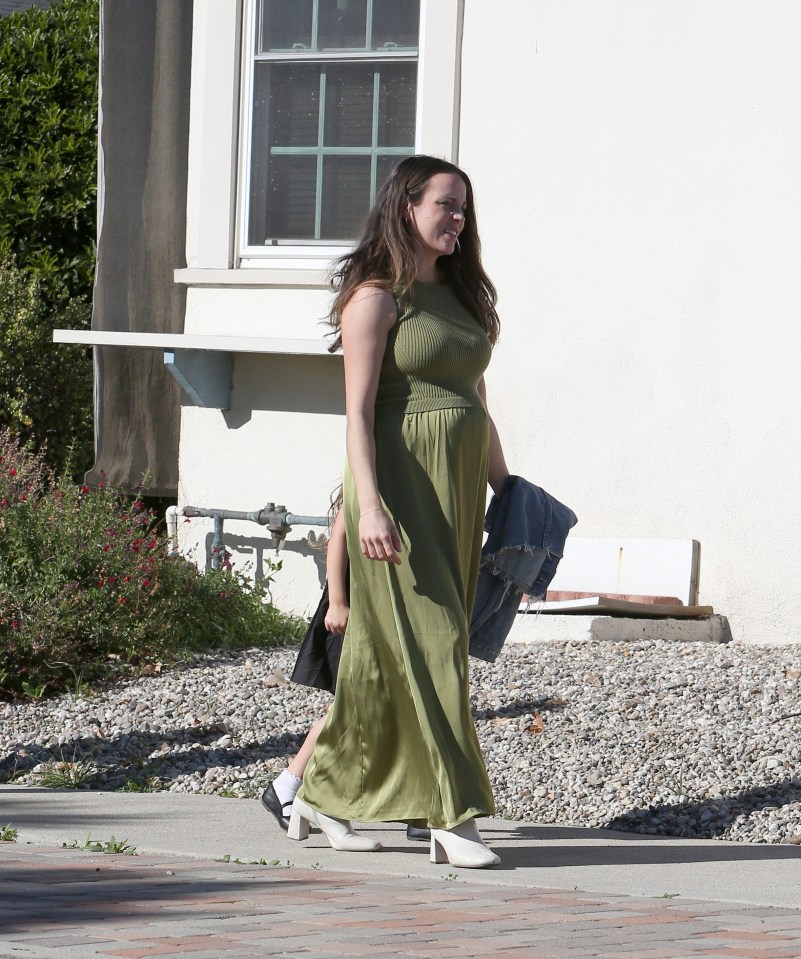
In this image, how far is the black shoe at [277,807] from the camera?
476cm

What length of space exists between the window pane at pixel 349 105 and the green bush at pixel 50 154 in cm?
291

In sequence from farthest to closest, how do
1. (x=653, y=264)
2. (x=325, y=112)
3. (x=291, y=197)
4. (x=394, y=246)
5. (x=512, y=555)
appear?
(x=291, y=197) → (x=325, y=112) → (x=653, y=264) → (x=512, y=555) → (x=394, y=246)

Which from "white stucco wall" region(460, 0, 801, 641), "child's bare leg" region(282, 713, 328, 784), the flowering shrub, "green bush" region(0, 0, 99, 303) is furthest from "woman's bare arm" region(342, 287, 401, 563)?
"green bush" region(0, 0, 99, 303)

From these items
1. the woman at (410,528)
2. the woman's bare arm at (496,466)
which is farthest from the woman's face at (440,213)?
the woman's bare arm at (496,466)

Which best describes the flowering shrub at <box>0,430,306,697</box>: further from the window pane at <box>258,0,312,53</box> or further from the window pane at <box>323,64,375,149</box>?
the window pane at <box>258,0,312,53</box>

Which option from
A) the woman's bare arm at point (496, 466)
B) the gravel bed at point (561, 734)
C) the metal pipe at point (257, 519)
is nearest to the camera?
the woman's bare arm at point (496, 466)

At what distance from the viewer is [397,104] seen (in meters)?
9.02

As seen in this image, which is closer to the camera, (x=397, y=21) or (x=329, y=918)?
(x=329, y=918)

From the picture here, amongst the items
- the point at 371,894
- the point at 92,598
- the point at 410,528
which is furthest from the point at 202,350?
the point at 371,894

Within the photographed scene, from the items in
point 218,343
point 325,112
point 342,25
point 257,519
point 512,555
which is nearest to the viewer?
point 512,555

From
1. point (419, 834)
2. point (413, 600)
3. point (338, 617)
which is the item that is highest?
point (413, 600)

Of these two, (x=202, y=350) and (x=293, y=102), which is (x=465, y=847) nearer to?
(x=202, y=350)

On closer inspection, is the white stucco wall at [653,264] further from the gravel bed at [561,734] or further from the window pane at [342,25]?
the gravel bed at [561,734]

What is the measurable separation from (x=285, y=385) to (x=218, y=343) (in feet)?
1.68
